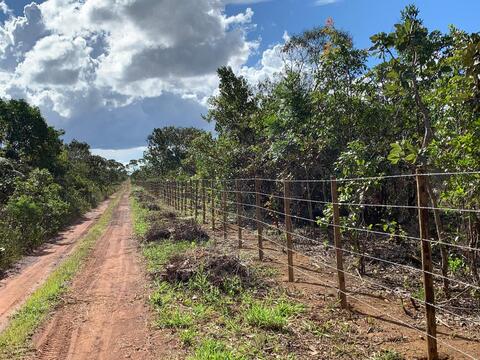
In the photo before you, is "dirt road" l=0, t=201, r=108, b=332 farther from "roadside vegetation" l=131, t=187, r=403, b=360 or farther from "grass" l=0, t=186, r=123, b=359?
"roadside vegetation" l=131, t=187, r=403, b=360

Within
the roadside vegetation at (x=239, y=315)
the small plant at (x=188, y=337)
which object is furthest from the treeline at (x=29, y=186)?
the small plant at (x=188, y=337)

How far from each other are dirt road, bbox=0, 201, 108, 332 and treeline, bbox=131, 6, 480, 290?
6.26 meters

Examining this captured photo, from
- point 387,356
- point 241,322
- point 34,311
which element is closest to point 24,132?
point 34,311

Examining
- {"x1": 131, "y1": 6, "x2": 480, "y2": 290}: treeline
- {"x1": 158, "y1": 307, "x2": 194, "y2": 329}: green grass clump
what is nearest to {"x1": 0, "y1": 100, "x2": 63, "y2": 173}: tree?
{"x1": 131, "y1": 6, "x2": 480, "y2": 290}: treeline

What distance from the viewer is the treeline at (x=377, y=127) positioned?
228 inches

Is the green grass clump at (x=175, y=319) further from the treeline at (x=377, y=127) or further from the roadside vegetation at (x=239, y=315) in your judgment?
the treeline at (x=377, y=127)

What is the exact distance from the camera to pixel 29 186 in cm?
1953

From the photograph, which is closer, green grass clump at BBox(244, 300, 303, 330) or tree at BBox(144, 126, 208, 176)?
green grass clump at BBox(244, 300, 303, 330)

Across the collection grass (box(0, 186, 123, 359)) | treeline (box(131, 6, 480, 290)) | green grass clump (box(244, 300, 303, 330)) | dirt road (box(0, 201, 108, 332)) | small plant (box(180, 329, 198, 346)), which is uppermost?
treeline (box(131, 6, 480, 290))

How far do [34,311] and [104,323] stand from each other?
1585mm

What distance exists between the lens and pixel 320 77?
11.1m

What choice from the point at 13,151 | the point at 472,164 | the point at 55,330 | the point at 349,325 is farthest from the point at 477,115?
the point at 13,151

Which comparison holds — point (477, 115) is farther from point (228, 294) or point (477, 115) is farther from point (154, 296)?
point (154, 296)

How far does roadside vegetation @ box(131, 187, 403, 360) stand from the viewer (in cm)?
516
